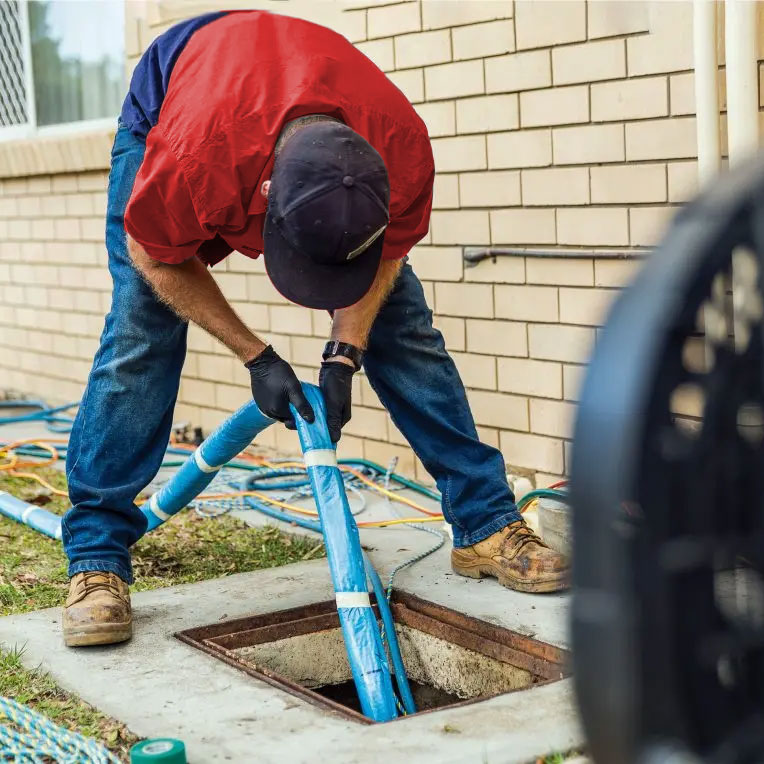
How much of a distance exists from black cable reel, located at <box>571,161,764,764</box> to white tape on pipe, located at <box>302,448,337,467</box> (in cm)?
187

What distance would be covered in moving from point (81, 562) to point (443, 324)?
2.04 metres

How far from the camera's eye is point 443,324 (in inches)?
197

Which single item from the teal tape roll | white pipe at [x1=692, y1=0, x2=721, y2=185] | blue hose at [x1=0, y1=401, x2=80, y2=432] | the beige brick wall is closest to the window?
the beige brick wall

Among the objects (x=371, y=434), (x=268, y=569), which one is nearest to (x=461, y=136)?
(x=371, y=434)

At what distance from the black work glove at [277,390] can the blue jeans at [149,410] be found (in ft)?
1.11

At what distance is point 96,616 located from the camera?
10.4ft

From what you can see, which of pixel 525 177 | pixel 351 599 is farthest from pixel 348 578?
pixel 525 177

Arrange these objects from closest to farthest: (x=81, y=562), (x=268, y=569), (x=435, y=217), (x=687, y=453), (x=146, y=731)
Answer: (x=687, y=453) < (x=146, y=731) < (x=81, y=562) < (x=268, y=569) < (x=435, y=217)

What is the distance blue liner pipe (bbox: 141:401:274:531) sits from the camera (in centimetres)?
347

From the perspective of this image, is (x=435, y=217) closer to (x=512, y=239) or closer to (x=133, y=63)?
(x=512, y=239)

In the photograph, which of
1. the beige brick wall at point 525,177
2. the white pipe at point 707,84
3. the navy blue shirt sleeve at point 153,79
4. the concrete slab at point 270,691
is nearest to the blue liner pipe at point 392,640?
the concrete slab at point 270,691

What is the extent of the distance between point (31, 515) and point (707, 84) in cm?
291

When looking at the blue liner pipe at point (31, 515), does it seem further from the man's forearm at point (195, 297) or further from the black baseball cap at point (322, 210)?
the black baseball cap at point (322, 210)

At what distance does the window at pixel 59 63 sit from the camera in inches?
274
